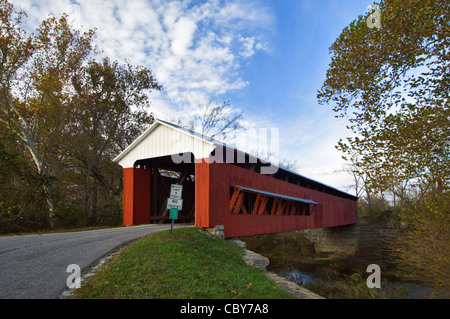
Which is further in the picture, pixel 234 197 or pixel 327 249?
pixel 327 249

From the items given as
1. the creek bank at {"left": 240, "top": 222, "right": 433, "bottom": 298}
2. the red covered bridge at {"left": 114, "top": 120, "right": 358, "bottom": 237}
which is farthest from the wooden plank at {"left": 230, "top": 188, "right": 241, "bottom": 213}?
the creek bank at {"left": 240, "top": 222, "right": 433, "bottom": 298}

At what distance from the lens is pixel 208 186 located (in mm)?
9828

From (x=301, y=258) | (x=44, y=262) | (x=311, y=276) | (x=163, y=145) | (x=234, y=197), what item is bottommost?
(x=301, y=258)

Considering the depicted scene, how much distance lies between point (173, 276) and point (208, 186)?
4.94m

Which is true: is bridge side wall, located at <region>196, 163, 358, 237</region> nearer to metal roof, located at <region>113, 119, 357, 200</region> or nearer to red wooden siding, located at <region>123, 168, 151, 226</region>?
metal roof, located at <region>113, 119, 357, 200</region>

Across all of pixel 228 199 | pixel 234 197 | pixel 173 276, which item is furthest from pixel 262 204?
pixel 173 276

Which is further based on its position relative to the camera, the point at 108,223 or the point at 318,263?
the point at 318,263

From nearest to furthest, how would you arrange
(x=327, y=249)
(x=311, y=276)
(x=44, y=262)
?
(x=44, y=262) < (x=311, y=276) < (x=327, y=249)

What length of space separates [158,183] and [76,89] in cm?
1030

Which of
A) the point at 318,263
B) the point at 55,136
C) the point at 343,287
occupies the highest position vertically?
the point at 55,136

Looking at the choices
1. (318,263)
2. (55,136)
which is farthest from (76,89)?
(318,263)

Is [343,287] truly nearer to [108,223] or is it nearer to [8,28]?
[108,223]

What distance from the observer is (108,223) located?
15898mm

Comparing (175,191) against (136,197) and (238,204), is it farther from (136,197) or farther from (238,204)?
(136,197)
